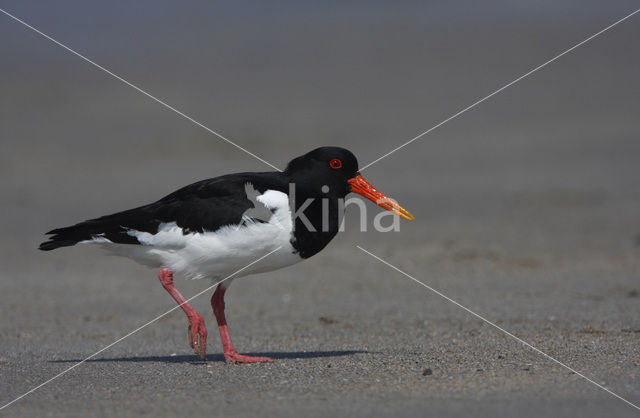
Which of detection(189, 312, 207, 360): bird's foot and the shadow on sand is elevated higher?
detection(189, 312, 207, 360): bird's foot

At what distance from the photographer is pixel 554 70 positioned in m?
40.3

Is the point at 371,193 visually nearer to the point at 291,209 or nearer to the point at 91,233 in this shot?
the point at 291,209

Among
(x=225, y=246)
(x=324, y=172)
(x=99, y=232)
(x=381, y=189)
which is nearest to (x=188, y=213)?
(x=225, y=246)

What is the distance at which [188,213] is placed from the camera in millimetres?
7961

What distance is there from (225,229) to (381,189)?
15.1 meters

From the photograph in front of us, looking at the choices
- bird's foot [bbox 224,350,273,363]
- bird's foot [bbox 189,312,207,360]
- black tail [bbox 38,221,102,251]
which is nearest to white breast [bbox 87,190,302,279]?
black tail [bbox 38,221,102,251]

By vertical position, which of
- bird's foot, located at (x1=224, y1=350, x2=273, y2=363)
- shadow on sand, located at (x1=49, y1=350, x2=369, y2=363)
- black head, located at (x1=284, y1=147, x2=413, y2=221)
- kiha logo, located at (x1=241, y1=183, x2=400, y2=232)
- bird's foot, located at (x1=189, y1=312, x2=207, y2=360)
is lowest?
shadow on sand, located at (x1=49, y1=350, x2=369, y2=363)

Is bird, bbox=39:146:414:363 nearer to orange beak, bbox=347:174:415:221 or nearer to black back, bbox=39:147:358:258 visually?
black back, bbox=39:147:358:258

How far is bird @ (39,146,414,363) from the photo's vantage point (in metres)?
7.76

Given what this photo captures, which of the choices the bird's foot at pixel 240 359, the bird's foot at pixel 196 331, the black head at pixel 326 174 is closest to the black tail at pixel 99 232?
the bird's foot at pixel 196 331

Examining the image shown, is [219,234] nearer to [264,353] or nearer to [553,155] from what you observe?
[264,353]

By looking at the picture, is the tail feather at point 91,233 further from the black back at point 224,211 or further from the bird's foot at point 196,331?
the bird's foot at point 196,331

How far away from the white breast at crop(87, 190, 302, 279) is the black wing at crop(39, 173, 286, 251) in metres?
0.06

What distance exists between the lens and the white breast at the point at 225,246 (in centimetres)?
771
